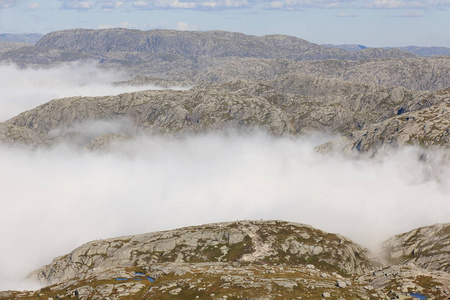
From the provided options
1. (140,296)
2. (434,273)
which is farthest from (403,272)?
(140,296)

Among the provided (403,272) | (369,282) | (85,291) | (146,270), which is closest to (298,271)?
(369,282)

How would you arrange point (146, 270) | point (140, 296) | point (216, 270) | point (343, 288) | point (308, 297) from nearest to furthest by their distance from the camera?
point (308, 297)
point (343, 288)
point (140, 296)
point (216, 270)
point (146, 270)

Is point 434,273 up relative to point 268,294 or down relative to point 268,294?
down

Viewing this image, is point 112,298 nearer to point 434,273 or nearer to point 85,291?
point 85,291

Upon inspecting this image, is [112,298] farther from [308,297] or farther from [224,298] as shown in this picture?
[308,297]

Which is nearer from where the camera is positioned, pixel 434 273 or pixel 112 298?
pixel 112 298

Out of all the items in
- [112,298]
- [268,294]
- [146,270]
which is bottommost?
[146,270]

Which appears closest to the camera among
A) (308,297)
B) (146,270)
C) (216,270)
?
(308,297)

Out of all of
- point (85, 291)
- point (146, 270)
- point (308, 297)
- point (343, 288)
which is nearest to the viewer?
point (308, 297)

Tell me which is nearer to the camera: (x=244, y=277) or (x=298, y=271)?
(x=244, y=277)
